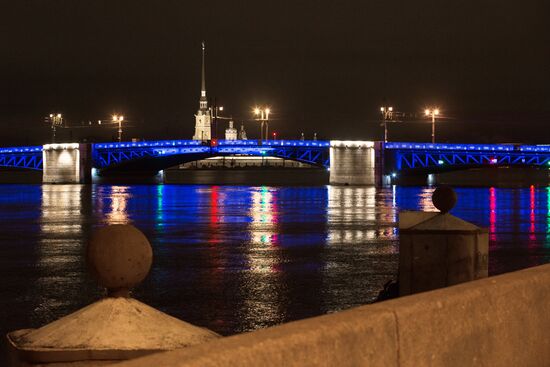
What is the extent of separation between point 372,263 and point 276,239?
364 inches

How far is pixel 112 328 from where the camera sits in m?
4.45

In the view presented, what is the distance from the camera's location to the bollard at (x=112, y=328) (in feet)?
14.2

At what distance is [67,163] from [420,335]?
147 meters

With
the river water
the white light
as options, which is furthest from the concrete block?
the white light

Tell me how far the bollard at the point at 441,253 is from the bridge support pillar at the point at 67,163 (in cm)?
13866

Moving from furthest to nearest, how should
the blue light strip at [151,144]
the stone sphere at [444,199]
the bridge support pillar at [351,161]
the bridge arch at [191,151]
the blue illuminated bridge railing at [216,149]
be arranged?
the blue light strip at [151,144], the bridge arch at [191,151], the blue illuminated bridge railing at [216,149], the bridge support pillar at [351,161], the stone sphere at [444,199]

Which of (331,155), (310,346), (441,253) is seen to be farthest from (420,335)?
(331,155)

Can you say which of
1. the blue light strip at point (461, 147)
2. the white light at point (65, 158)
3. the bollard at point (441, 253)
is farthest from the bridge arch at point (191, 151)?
the bollard at point (441, 253)

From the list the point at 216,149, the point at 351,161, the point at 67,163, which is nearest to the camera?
the point at 351,161

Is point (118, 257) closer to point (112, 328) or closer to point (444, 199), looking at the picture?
point (112, 328)

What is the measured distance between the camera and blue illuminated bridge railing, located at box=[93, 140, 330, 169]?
13950cm

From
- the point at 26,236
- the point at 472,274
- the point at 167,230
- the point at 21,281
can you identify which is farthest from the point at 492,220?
the point at 472,274

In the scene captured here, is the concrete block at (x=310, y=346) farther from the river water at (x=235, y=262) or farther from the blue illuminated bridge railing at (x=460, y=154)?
the blue illuminated bridge railing at (x=460, y=154)

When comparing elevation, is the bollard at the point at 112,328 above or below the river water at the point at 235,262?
above
